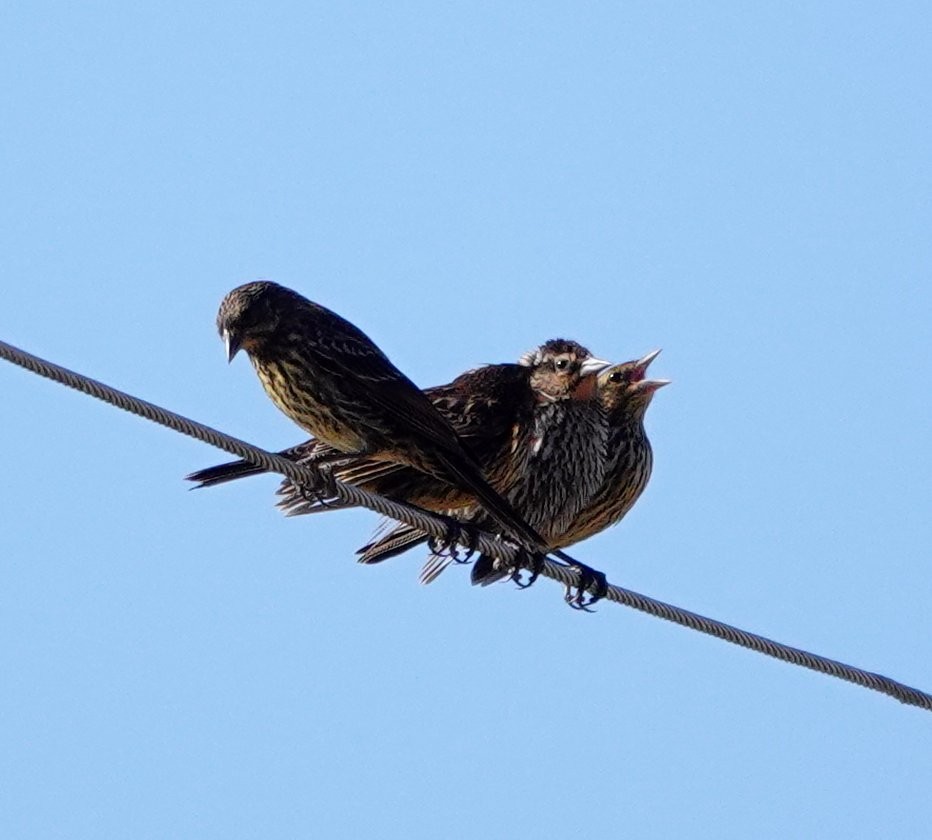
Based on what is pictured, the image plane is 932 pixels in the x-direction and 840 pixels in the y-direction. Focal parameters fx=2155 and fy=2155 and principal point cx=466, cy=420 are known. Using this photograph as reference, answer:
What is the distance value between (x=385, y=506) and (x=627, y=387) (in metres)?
3.46

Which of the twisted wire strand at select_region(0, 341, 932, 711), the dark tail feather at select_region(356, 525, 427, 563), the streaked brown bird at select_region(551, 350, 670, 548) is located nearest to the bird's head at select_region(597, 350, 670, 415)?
the streaked brown bird at select_region(551, 350, 670, 548)

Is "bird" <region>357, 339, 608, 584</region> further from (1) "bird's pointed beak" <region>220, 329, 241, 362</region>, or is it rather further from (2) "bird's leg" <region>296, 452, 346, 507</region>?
(1) "bird's pointed beak" <region>220, 329, 241, 362</region>

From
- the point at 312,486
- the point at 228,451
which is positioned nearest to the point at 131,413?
the point at 228,451

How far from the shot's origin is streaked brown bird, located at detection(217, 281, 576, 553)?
7.94 metres

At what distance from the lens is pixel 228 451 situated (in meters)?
5.90

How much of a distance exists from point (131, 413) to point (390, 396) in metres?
2.51

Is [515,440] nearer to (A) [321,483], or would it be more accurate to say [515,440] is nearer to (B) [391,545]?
(B) [391,545]

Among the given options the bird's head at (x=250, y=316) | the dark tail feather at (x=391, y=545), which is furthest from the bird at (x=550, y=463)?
the bird's head at (x=250, y=316)

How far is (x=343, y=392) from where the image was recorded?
26.1 ft

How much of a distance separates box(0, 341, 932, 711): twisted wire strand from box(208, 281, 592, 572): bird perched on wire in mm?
357

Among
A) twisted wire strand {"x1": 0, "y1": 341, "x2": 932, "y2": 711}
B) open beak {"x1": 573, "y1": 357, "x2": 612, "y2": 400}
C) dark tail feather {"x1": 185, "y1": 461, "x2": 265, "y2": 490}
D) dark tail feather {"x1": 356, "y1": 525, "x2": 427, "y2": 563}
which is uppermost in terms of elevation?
open beak {"x1": 573, "y1": 357, "x2": 612, "y2": 400}

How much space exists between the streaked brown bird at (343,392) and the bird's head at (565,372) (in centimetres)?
132

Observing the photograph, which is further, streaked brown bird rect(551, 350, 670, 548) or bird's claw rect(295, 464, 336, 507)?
streaked brown bird rect(551, 350, 670, 548)

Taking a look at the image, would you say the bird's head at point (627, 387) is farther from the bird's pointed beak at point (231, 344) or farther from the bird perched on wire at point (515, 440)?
the bird's pointed beak at point (231, 344)
